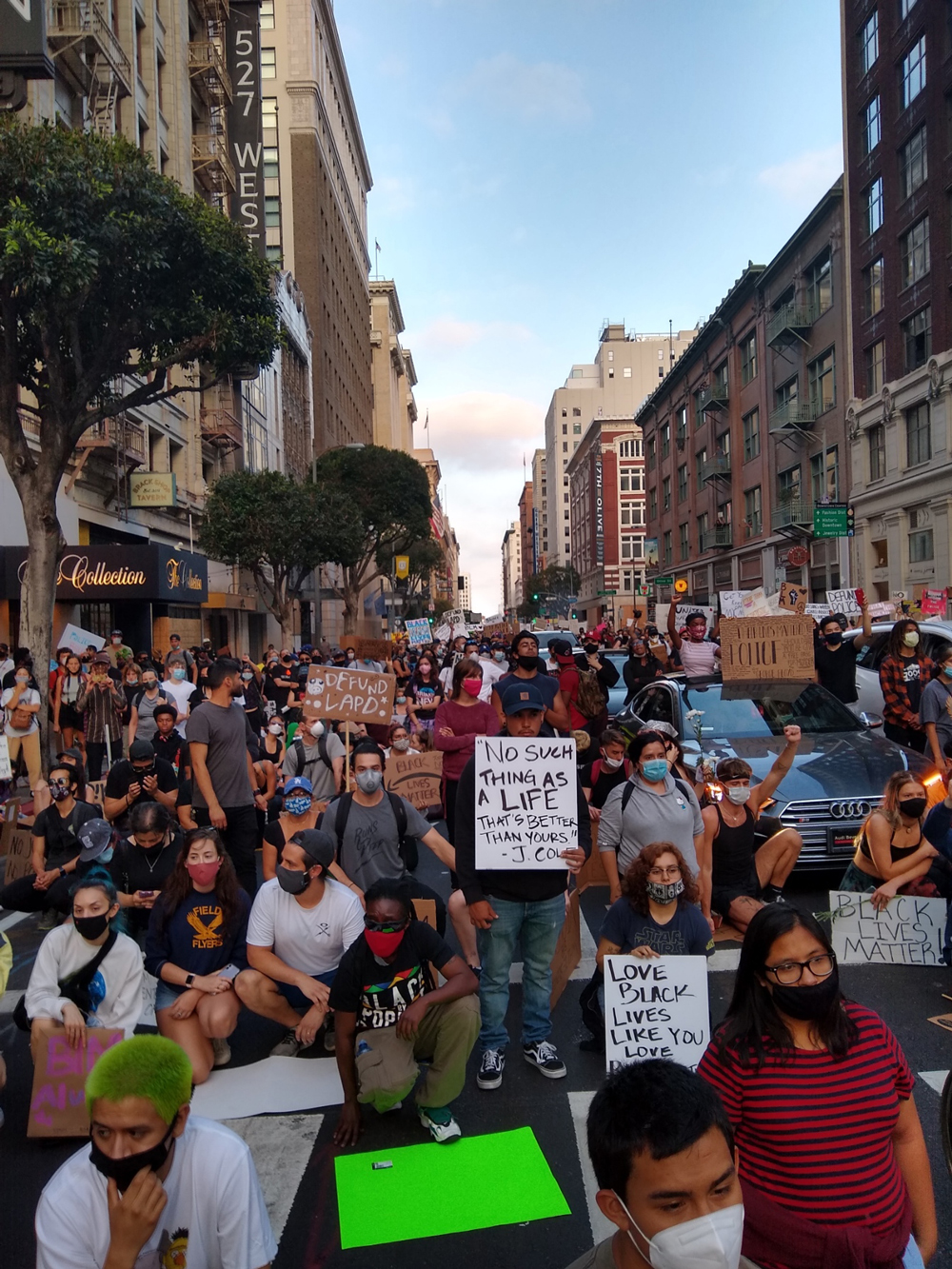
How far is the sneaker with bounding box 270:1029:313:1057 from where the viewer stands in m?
5.01

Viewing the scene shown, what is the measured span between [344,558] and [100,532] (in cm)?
1274

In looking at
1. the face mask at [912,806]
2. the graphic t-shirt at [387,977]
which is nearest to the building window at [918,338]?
the face mask at [912,806]

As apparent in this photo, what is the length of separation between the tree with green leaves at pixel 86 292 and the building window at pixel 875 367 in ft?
82.2

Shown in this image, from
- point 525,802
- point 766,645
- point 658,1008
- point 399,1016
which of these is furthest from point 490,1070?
point 766,645

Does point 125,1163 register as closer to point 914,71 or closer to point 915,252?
point 915,252

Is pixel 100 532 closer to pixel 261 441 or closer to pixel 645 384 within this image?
pixel 261 441

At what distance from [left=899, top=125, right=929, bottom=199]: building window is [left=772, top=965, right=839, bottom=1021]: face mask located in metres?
33.8

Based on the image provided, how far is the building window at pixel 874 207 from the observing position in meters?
33.0

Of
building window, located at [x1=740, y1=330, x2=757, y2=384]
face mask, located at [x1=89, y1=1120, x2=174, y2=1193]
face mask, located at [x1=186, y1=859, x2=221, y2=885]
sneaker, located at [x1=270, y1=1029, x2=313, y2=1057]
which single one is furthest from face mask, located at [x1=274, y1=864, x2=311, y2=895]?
building window, located at [x1=740, y1=330, x2=757, y2=384]

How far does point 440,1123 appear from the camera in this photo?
13.5 feet

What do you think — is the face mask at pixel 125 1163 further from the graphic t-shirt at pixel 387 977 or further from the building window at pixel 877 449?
the building window at pixel 877 449

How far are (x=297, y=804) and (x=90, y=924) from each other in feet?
5.11

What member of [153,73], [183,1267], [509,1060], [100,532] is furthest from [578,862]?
[153,73]

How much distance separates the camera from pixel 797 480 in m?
41.1
